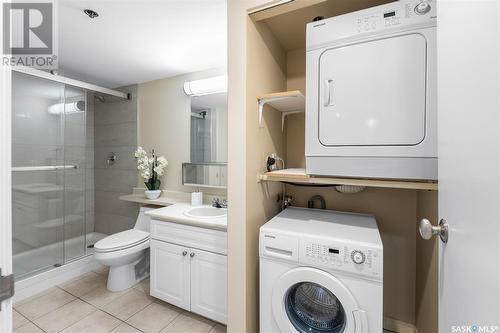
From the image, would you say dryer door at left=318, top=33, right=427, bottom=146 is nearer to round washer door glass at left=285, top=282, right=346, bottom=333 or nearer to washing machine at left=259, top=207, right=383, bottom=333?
washing machine at left=259, top=207, right=383, bottom=333

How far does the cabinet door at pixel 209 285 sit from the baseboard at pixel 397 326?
1.20m

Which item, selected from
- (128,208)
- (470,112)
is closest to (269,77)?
(470,112)

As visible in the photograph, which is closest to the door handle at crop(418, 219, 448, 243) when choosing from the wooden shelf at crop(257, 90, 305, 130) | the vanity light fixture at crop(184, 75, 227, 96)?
the wooden shelf at crop(257, 90, 305, 130)

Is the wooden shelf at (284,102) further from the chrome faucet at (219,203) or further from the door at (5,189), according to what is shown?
the door at (5,189)

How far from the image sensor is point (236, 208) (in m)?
1.29

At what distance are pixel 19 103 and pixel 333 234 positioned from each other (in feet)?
10.5

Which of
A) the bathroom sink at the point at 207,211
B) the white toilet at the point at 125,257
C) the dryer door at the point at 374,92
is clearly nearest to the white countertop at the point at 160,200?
the white toilet at the point at 125,257

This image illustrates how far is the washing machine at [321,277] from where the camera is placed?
1.04 m

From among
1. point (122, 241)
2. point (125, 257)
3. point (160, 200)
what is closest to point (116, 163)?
point (160, 200)

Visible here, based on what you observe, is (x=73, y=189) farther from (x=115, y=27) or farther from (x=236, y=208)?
(x=236, y=208)

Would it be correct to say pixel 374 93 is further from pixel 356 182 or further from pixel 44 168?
pixel 44 168

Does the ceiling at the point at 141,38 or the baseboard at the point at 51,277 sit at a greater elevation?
the ceiling at the point at 141,38

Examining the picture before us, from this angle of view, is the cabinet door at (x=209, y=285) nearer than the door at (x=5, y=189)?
No

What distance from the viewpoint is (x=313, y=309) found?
50.1 inches
